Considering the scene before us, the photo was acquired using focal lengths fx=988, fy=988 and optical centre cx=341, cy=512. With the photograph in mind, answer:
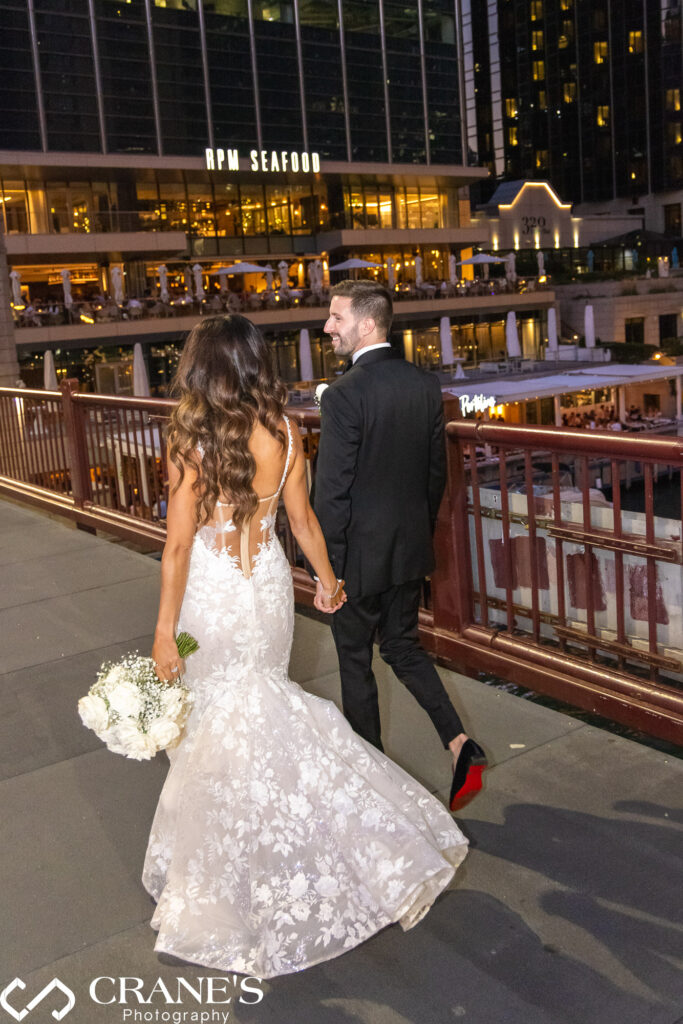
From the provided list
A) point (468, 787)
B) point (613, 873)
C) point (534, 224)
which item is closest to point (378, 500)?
point (468, 787)

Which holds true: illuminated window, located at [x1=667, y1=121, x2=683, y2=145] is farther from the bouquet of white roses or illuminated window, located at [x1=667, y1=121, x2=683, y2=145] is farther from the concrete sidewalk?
the bouquet of white roses

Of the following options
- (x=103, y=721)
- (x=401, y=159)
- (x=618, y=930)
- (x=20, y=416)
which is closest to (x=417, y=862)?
(x=618, y=930)

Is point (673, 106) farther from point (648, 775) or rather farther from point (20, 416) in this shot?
point (648, 775)

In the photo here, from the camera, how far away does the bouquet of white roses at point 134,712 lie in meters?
3.01

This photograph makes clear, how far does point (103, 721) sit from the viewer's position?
3.03m

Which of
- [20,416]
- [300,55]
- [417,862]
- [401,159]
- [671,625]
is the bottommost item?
[417,862]

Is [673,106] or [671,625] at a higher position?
[673,106]

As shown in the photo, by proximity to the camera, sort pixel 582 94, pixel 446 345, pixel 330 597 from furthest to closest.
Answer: pixel 582 94, pixel 446 345, pixel 330 597

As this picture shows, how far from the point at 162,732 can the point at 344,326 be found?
1.62 m

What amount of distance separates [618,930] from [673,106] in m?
90.1

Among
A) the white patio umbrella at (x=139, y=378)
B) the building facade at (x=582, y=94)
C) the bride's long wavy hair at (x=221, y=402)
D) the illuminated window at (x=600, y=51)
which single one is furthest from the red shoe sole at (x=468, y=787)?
the illuminated window at (x=600, y=51)

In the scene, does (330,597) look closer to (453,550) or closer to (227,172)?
(453,550)

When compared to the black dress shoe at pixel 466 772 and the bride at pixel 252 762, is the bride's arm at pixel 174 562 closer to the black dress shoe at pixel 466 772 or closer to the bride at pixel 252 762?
the bride at pixel 252 762

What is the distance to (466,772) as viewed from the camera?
12.3 feet
